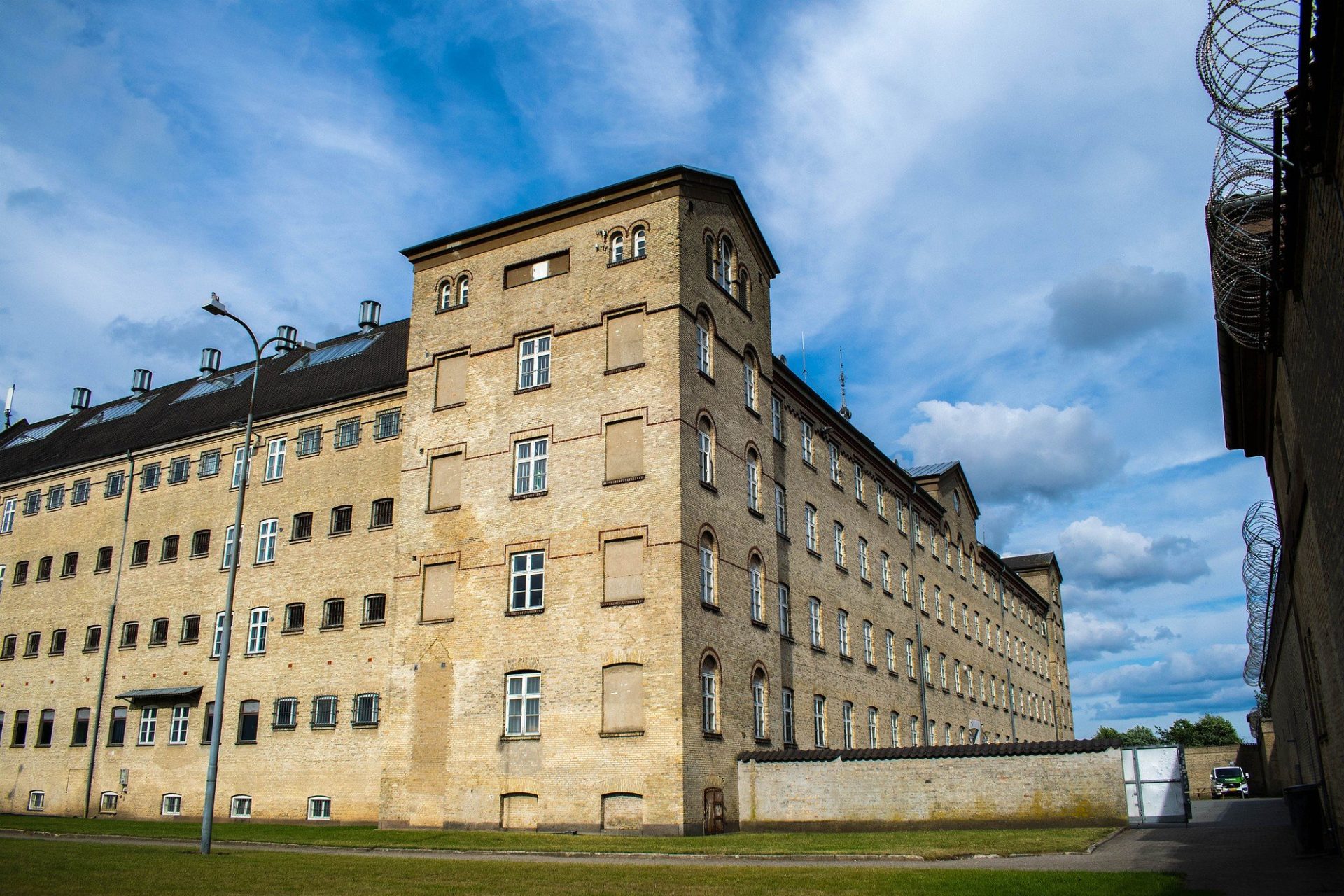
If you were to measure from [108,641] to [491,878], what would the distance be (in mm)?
31807

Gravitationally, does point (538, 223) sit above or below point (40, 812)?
above

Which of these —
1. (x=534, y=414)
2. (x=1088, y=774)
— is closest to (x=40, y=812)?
(x=534, y=414)

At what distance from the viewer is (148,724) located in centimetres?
3722

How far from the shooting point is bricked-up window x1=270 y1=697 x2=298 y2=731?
112 ft

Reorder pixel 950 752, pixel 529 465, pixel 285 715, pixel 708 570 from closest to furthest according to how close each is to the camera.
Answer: pixel 950 752 < pixel 708 570 < pixel 529 465 < pixel 285 715

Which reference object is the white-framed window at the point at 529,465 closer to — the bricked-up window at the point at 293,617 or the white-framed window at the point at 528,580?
the white-framed window at the point at 528,580

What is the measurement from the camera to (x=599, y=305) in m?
29.7

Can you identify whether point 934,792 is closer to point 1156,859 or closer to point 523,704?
point 1156,859

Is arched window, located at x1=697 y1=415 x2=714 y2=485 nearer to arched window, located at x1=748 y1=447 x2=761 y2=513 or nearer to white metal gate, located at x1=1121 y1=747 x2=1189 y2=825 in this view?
arched window, located at x1=748 y1=447 x2=761 y2=513

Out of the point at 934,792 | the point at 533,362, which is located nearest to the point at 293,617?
the point at 533,362

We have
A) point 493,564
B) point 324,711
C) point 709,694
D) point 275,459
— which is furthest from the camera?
point 275,459

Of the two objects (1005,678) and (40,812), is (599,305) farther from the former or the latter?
(1005,678)

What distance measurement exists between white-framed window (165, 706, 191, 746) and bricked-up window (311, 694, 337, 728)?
5746 mm

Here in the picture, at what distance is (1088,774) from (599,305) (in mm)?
17250
